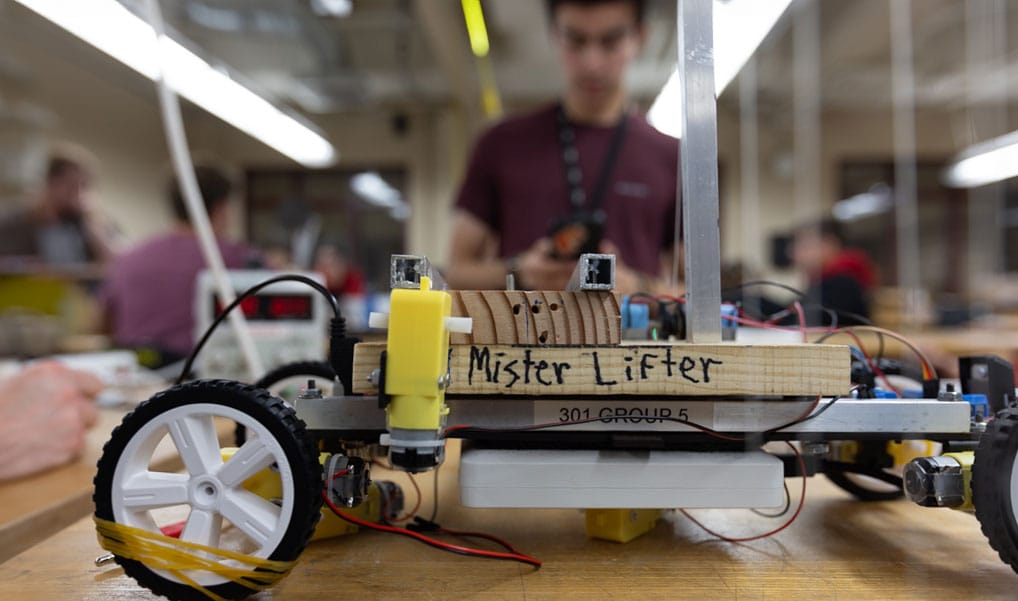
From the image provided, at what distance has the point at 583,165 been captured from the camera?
146 cm

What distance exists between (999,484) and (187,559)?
1.72 feet

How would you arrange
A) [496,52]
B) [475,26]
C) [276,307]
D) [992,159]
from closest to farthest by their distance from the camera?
[276,307]
[992,159]
[475,26]
[496,52]

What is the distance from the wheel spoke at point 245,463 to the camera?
16.8 inches

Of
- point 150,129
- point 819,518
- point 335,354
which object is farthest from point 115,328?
point 150,129

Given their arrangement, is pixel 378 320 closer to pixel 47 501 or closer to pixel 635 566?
pixel 635 566

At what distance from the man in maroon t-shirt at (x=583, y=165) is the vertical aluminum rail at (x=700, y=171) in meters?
0.86

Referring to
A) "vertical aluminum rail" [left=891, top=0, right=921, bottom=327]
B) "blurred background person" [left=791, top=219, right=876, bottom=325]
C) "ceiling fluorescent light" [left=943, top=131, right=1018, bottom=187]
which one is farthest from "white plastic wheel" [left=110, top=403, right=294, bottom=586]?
"vertical aluminum rail" [left=891, top=0, right=921, bottom=327]

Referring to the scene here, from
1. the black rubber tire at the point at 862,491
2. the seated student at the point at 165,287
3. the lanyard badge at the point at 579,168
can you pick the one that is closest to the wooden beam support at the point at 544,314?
the black rubber tire at the point at 862,491

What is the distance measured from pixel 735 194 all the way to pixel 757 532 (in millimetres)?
6859

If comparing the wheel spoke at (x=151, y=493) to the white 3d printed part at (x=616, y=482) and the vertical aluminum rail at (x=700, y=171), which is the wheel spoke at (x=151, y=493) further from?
the vertical aluminum rail at (x=700, y=171)

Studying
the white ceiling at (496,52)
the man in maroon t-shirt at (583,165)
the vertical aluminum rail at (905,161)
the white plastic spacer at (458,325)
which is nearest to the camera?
the white plastic spacer at (458,325)

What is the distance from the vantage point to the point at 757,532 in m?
0.57

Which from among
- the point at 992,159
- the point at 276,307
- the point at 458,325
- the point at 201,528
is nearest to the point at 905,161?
the point at 992,159

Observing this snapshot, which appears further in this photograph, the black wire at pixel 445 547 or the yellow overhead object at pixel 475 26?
the yellow overhead object at pixel 475 26
